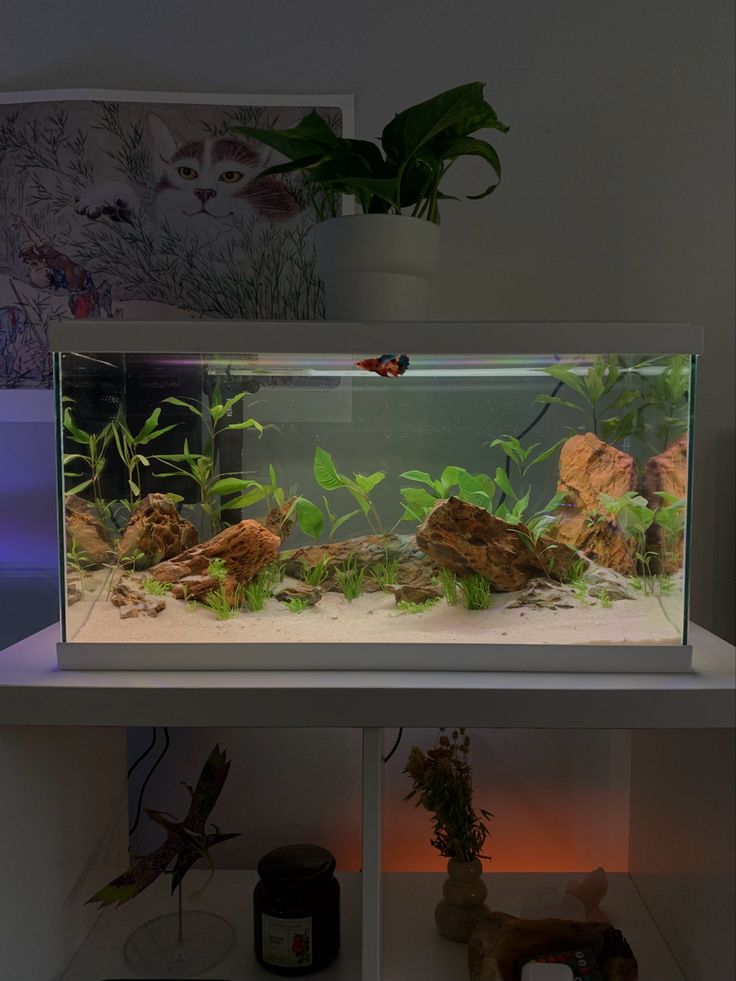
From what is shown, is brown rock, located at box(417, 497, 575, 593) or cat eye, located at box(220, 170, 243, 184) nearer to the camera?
brown rock, located at box(417, 497, 575, 593)

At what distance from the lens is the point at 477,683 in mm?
955

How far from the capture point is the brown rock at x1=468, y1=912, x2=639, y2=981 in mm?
1068

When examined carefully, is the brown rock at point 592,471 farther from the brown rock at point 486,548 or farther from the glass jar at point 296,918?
the glass jar at point 296,918

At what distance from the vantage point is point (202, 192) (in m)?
1.43

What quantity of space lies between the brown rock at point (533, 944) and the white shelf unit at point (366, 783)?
6 centimetres

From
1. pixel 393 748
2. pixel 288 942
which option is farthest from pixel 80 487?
pixel 393 748

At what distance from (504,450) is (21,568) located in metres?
1.02

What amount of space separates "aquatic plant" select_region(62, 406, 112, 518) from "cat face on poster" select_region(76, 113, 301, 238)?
2.05ft

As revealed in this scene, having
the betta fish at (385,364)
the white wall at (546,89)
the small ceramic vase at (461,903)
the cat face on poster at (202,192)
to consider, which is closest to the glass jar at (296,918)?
the small ceramic vase at (461,903)

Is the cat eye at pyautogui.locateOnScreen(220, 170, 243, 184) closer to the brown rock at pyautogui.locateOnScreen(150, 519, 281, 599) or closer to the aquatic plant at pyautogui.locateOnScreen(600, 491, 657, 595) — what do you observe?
the brown rock at pyautogui.locateOnScreen(150, 519, 281, 599)

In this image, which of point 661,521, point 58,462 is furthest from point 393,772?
point 58,462

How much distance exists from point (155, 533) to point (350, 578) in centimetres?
27

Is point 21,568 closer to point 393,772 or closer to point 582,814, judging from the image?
point 393,772

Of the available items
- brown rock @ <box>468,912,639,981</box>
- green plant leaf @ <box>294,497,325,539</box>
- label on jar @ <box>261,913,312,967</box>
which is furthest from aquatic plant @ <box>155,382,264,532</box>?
brown rock @ <box>468,912,639,981</box>
